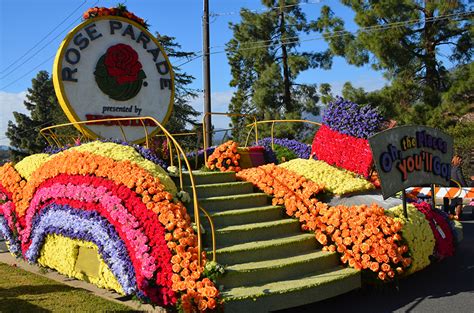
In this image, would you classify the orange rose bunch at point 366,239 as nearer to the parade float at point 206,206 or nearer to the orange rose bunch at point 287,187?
the parade float at point 206,206

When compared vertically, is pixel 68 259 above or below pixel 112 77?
below

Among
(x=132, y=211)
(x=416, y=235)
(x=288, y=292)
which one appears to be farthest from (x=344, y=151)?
(x=132, y=211)

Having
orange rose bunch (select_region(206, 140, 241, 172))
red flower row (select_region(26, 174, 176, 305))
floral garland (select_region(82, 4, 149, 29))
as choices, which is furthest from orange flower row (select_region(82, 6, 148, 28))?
red flower row (select_region(26, 174, 176, 305))

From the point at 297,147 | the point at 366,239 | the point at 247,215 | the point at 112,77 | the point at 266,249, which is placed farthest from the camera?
the point at 297,147

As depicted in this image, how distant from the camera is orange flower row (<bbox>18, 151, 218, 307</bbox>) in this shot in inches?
225

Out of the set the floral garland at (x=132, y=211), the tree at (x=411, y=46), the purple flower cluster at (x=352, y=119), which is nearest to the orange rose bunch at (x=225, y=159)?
the floral garland at (x=132, y=211)

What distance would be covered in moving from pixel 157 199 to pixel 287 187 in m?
2.59

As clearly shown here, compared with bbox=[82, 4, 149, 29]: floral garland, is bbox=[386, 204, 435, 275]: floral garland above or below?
below

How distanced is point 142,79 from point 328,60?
2231cm

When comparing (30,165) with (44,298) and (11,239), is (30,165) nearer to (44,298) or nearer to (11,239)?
(11,239)

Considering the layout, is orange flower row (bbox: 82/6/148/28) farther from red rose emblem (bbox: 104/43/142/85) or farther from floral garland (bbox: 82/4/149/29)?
red rose emblem (bbox: 104/43/142/85)

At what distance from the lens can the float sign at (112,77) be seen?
941 centimetres

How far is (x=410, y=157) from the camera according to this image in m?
7.90

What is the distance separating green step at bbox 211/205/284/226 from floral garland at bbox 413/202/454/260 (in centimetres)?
254
